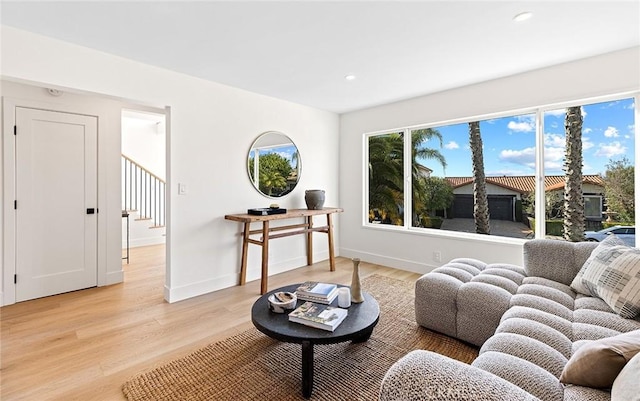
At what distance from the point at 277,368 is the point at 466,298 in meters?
1.41

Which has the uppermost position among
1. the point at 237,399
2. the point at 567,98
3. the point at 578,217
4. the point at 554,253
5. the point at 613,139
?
the point at 567,98

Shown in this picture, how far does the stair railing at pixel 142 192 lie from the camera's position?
6273 millimetres

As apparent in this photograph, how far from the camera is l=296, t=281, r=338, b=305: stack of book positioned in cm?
204

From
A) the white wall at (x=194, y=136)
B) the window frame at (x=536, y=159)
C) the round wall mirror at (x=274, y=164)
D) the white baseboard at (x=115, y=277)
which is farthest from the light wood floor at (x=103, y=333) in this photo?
the window frame at (x=536, y=159)

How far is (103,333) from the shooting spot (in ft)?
7.90

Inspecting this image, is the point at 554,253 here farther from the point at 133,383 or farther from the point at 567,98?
the point at 133,383

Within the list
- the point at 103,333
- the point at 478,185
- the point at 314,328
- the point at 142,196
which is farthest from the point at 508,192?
the point at 142,196

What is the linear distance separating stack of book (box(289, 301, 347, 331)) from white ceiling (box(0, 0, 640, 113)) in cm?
198

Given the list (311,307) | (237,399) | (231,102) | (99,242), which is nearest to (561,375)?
(311,307)

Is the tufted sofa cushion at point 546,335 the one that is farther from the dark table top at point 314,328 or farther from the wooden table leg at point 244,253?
the wooden table leg at point 244,253

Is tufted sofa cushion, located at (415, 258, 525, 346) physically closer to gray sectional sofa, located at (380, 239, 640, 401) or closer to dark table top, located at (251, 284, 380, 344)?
gray sectional sofa, located at (380, 239, 640, 401)

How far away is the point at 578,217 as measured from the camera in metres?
3.02

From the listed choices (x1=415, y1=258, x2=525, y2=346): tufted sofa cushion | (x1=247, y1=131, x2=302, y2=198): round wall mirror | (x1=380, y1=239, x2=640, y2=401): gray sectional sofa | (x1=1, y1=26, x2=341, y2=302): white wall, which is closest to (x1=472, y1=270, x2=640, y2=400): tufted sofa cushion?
(x1=380, y1=239, x2=640, y2=401): gray sectional sofa

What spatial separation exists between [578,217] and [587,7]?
1.98m
